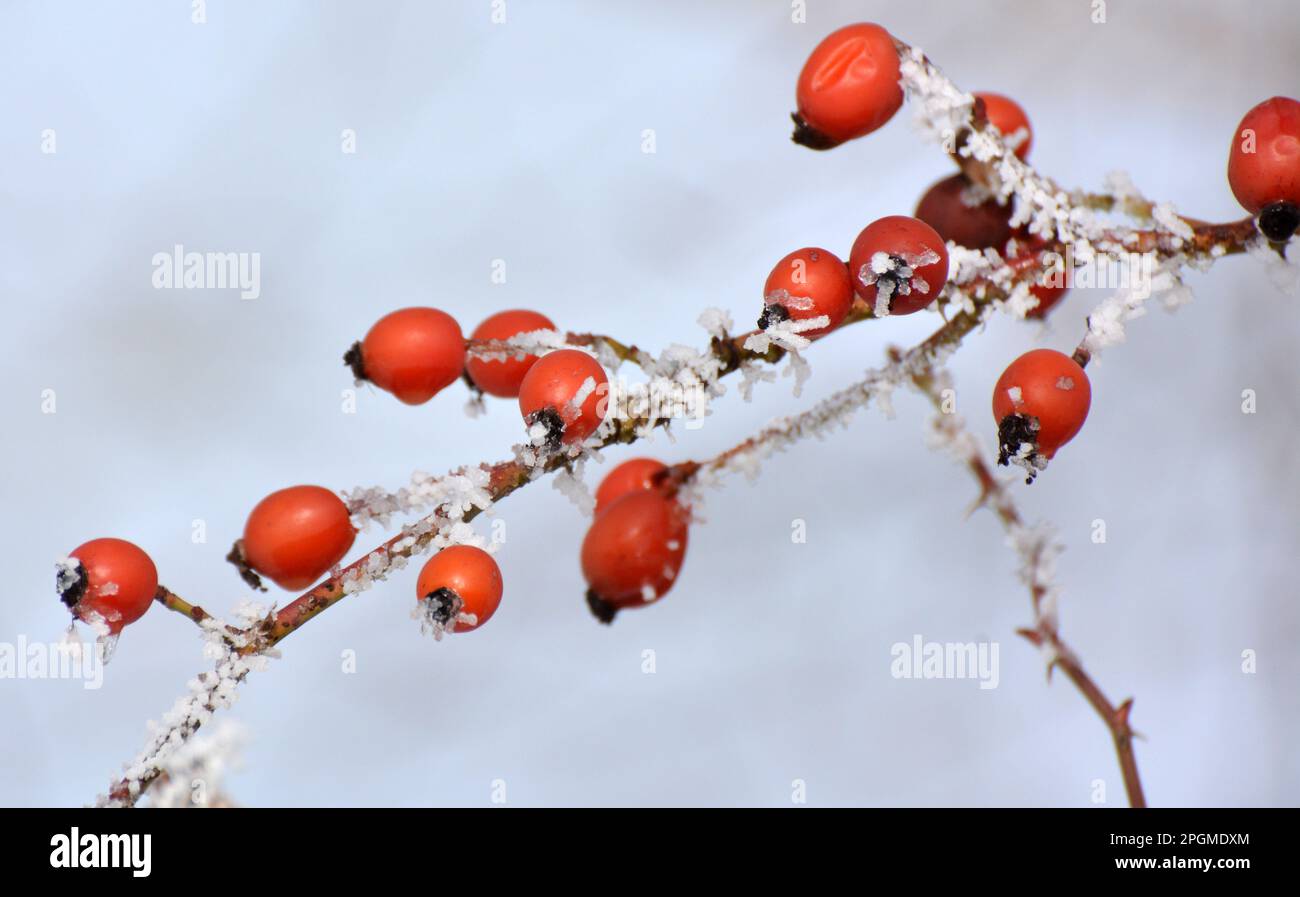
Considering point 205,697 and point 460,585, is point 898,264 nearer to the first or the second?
point 460,585

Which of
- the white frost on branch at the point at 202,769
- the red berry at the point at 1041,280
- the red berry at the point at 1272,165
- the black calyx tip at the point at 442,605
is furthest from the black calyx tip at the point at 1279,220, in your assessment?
the white frost on branch at the point at 202,769

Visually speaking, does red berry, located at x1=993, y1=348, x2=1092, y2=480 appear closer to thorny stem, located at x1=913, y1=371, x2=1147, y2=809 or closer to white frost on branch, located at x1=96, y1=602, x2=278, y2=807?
thorny stem, located at x1=913, y1=371, x2=1147, y2=809

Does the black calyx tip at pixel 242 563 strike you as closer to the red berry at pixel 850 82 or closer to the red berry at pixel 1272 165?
the red berry at pixel 850 82

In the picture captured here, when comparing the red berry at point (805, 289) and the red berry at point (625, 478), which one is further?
the red berry at point (625, 478)
